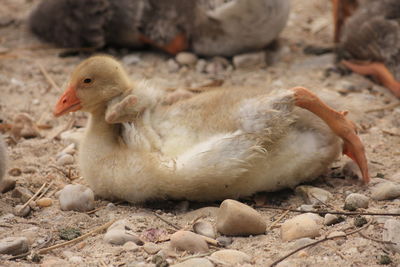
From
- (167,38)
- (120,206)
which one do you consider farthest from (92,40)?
(120,206)

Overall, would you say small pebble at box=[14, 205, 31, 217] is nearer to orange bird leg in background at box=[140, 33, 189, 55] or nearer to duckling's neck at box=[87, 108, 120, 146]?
duckling's neck at box=[87, 108, 120, 146]

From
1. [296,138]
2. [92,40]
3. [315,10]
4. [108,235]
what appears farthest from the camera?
[315,10]

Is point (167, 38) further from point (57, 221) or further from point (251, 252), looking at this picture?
point (251, 252)

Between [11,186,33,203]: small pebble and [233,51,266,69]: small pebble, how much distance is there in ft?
8.60

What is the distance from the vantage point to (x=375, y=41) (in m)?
5.29

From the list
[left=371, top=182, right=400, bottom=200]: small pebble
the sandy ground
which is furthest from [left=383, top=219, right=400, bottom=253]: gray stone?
[left=371, top=182, right=400, bottom=200]: small pebble

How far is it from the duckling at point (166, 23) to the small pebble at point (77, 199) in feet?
8.40

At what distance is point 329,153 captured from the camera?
138 inches

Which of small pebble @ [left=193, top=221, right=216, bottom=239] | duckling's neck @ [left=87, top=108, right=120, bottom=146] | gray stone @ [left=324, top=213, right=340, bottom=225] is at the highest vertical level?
duckling's neck @ [left=87, top=108, right=120, bottom=146]

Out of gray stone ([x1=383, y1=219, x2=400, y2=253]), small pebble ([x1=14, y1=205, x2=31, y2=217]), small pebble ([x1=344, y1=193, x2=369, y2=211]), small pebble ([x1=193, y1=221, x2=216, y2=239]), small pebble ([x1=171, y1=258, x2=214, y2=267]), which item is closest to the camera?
small pebble ([x1=171, y1=258, x2=214, y2=267])

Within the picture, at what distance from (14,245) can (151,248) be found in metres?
0.59

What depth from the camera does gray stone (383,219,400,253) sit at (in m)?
2.76

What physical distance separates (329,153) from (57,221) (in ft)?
4.78

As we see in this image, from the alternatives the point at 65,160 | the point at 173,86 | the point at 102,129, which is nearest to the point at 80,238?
the point at 102,129
